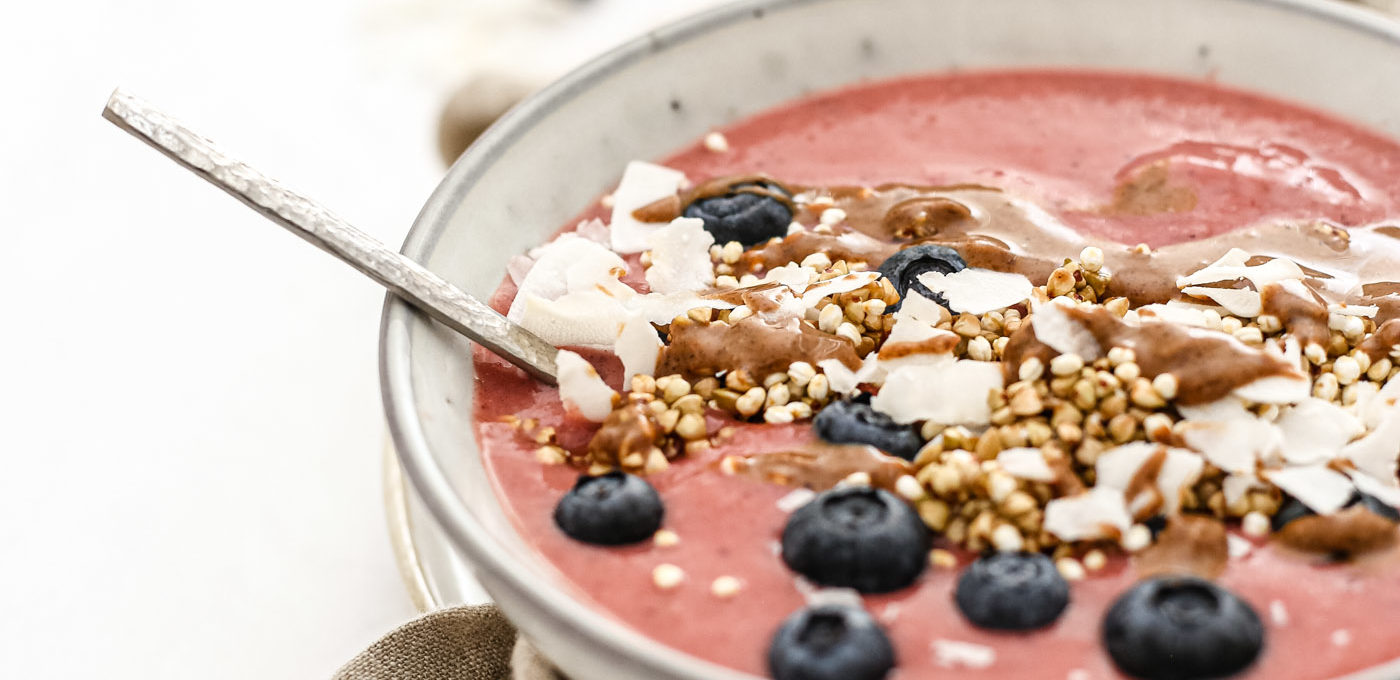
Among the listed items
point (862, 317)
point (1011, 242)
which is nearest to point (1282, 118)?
point (1011, 242)

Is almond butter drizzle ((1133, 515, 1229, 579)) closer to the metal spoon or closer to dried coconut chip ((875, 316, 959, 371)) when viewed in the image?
dried coconut chip ((875, 316, 959, 371))

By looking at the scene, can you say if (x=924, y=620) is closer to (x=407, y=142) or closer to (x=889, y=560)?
(x=889, y=560)

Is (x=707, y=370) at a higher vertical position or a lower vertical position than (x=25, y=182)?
lower

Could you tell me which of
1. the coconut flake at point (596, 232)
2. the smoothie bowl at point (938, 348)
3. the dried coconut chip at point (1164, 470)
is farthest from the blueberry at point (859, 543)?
the coconut flake at point (596, 232)

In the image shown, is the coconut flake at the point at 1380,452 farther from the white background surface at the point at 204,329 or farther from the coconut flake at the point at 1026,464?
the white background surface at the point at 204,329

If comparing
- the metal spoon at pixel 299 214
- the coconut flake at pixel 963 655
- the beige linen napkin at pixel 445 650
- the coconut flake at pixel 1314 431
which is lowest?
the beige linen napkin at pixel 445 650
